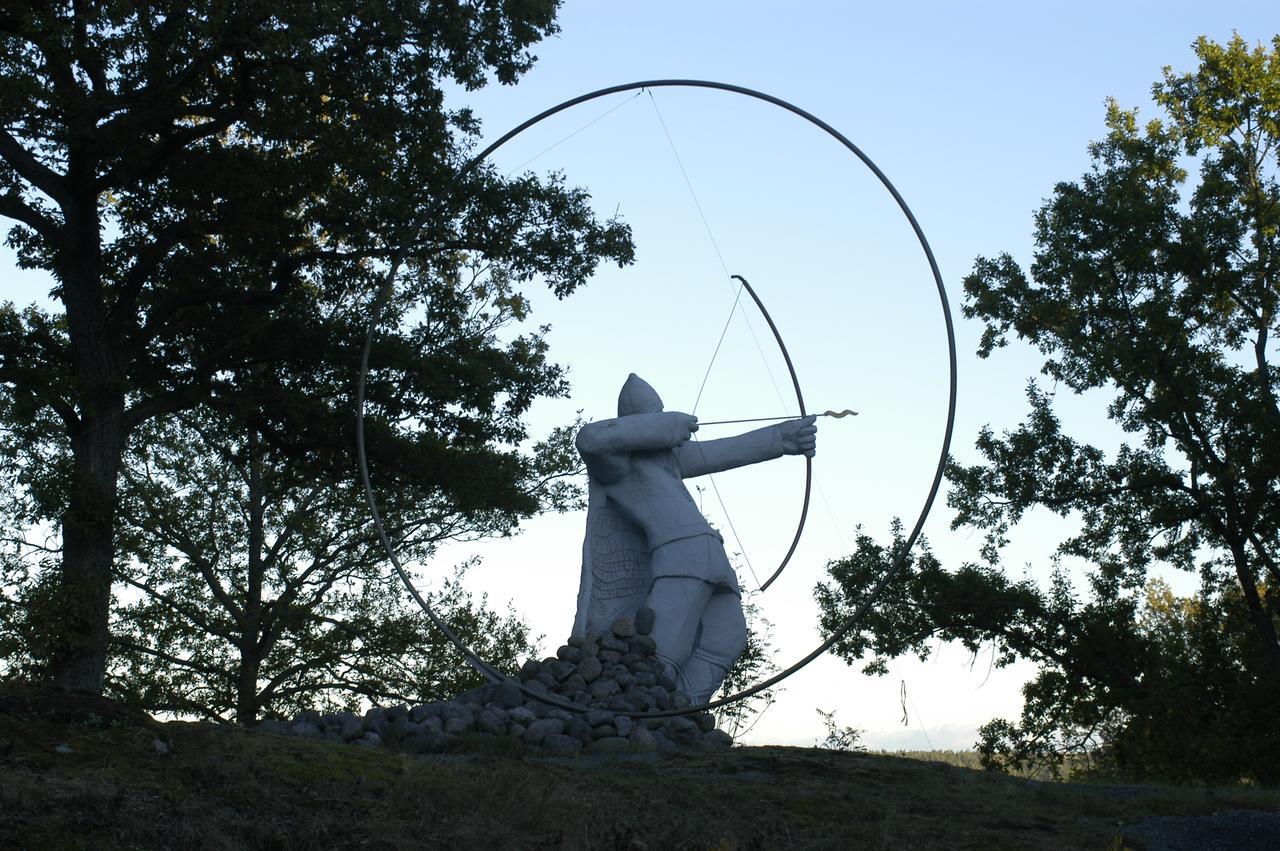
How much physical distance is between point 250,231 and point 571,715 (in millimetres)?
7013

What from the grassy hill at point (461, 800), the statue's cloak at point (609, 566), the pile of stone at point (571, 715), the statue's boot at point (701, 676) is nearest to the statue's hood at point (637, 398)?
the statue's cloak at point (609, 566)

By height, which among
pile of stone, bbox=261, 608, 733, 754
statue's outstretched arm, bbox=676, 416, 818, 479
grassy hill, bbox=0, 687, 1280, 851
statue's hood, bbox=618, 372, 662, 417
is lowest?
grassy hill, bbox=0, 687, 1280, 851

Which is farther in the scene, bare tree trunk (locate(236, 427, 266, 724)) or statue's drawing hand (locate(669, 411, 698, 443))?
bare tree trunk (locate(236, 427, 266, 724))

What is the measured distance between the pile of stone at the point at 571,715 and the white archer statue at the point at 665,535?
40 centimetres

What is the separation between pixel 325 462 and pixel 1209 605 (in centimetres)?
1201

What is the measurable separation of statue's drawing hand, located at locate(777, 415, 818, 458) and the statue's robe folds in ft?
0.28

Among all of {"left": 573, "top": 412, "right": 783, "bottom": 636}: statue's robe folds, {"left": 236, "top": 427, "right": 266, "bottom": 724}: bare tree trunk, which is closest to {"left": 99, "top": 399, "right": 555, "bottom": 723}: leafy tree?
{"left": 236, "top": 427, "right": 266, "bottom": 724}: bare tree trunk

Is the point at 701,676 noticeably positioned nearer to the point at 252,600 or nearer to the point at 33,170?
the point at 33,170

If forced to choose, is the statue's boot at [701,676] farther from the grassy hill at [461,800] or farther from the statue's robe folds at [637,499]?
the grassy hill at [461,800]

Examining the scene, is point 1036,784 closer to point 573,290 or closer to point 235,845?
point 235,845

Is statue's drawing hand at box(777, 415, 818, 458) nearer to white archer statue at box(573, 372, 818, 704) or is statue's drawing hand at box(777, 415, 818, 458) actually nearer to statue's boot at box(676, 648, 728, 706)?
white archer statue at box(573, 372, 818, 704)

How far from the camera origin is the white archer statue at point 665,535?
13.5 metres

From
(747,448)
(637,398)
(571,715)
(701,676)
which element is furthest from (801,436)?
(571,715)

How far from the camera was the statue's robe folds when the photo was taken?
13719 millimetres
